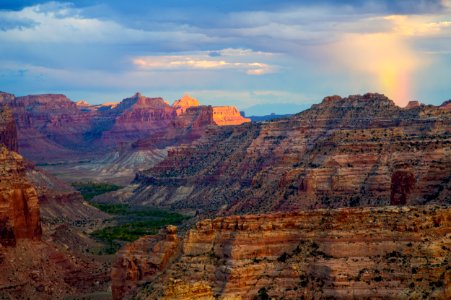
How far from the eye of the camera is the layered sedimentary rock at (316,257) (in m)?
60.2

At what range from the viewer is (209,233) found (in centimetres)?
6650

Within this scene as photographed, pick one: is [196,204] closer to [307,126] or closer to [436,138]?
[307,126]

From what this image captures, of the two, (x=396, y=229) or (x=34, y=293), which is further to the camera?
(x=34, y=293)

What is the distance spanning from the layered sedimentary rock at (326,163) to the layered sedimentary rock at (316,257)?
1031 inches

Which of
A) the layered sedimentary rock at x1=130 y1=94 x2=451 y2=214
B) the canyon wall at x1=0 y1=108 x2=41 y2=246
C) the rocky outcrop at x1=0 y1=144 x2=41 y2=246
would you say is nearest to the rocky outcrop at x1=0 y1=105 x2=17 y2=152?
the layered sedimentary rock at x1=130 y1=94 x2=451 y2=214

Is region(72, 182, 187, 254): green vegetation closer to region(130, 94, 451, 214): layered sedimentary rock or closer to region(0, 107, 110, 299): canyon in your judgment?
region(130, 94, 451, 214): layered sedimentary rock

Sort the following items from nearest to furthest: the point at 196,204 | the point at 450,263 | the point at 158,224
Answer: the point at 450,263 < the point at 158,224 < the point at 196,204

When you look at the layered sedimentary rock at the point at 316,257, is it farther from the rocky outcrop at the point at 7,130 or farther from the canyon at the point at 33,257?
the rocky outcrop at the point at 7,130

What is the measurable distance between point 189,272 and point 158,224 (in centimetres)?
8781

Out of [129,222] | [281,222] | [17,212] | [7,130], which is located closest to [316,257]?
[281,222]

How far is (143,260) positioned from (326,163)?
4511 cm

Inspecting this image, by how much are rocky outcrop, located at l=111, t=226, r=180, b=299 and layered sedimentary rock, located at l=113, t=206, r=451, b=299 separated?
2080mm

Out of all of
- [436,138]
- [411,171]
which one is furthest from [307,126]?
[411,171]

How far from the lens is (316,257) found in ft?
206
